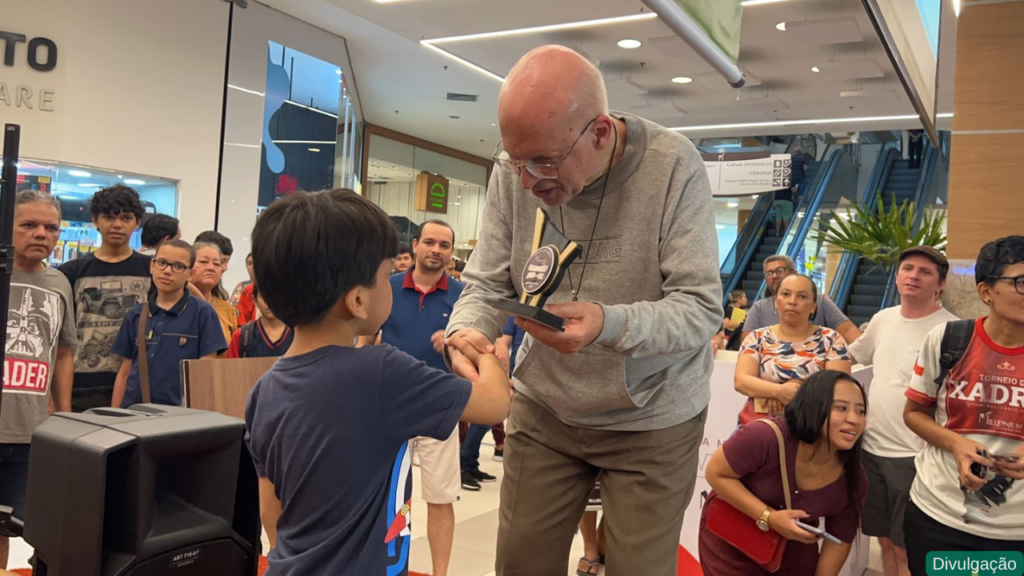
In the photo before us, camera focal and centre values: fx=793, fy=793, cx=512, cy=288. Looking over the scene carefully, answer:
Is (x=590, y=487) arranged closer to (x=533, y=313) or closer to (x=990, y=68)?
(x=533, y=313)

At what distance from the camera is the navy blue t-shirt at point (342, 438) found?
1409 mm

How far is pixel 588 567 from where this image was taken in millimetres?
3961

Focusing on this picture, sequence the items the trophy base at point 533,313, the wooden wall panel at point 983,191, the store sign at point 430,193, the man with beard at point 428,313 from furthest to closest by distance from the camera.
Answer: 1. the store sign at point 430,193
2. the wooden wall panel at point 983,191
3. the man with beard at point 428,313
4. the trophy base at point 533,313

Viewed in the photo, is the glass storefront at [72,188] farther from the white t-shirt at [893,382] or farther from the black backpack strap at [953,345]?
the black backpack strap at [953,345]

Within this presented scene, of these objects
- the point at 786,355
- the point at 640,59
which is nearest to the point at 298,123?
the point at 640,59

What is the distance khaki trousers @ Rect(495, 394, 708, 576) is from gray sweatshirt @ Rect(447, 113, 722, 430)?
0.05 metres

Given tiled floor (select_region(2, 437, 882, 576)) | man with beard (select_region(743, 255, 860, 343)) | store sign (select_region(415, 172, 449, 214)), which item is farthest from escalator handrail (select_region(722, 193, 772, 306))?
tiled floor (select_region(2, 437, 882, 576))

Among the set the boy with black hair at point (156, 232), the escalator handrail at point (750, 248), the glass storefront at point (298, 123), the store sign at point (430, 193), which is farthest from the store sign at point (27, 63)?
the escalator handrail at point (750, 248)

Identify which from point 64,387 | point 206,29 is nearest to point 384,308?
point 64,387

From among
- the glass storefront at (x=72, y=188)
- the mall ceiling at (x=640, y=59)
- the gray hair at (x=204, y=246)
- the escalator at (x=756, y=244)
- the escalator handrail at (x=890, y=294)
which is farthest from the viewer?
the escalator at (x=756, y=244)

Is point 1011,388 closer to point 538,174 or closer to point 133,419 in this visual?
point 538,174

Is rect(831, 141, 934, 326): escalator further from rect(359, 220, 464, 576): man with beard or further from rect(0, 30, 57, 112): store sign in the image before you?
rect(0, 30, 57, 112): store sign

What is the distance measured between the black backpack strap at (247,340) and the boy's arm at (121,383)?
487 mm

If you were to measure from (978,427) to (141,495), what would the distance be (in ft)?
8.09
